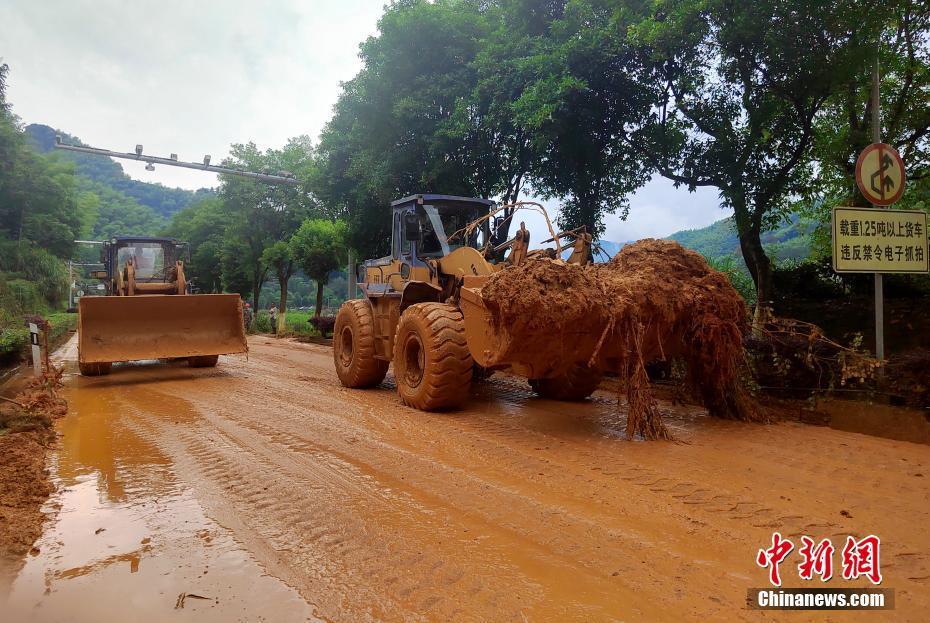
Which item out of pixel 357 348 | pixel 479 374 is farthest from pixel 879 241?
pixel 357 348

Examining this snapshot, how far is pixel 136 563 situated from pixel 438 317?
167 inches

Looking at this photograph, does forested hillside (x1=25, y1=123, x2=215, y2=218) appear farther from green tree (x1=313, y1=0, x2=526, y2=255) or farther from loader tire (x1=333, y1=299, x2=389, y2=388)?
loader tire (x1=333, y1=299, x2=389, y2=388)

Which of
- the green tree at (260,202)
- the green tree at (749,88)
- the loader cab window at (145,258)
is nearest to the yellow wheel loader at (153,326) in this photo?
the loader cab window at (145,258)

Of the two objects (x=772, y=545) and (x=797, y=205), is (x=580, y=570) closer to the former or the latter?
(x=772, y=545)

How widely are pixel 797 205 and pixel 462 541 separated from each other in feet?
33.2

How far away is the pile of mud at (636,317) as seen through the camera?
5.32 m

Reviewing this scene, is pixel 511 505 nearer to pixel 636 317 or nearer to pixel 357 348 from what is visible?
pixel 636 317

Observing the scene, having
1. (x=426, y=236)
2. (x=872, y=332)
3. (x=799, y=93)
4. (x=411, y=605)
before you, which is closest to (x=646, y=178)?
(x=799, y=93)

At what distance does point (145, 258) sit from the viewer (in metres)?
12.9

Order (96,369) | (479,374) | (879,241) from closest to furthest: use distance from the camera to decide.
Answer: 1. (879,241)
2. (479,374)
3. (96,369)

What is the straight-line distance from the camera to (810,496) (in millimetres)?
3920

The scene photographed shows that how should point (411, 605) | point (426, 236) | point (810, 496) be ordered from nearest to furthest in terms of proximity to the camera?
1. point (411, 605)
2. point (810, 496)
3. point (426, 236)

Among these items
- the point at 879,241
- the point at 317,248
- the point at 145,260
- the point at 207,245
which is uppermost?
the point at 207,245

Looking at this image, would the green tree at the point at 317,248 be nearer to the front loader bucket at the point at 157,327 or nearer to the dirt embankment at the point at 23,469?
the front loader bucket at the point at 157,327
